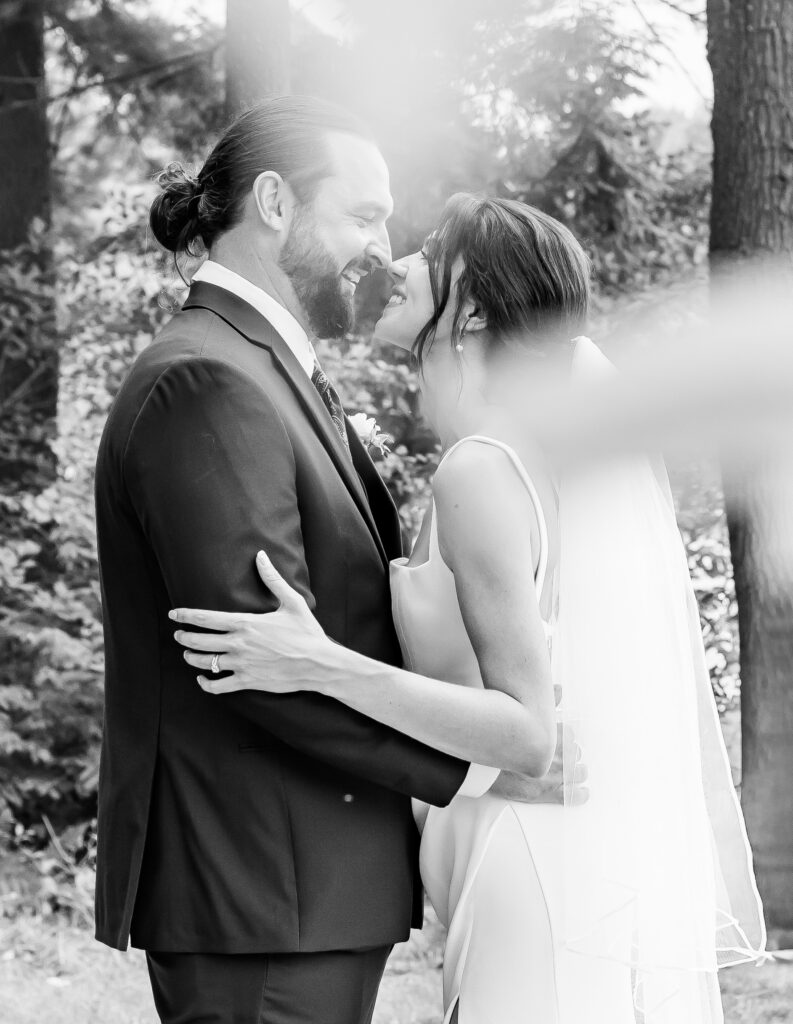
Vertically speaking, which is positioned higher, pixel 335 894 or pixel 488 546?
pixel 488 546

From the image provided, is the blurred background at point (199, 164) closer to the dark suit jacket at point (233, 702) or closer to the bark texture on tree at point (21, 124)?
the bark texture on tree at point (21, 124)

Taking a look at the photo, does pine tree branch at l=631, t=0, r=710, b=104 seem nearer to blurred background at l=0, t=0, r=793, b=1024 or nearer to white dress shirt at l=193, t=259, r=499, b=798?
blurred background at l=0, t=0, r=793, b=1024

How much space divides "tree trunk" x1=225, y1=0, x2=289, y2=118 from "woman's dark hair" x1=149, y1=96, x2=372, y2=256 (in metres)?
3.53

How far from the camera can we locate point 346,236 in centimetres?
216

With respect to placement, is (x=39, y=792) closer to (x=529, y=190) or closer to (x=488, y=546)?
(x=529, y=190)

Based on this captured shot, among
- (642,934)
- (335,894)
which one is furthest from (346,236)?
(642,934)

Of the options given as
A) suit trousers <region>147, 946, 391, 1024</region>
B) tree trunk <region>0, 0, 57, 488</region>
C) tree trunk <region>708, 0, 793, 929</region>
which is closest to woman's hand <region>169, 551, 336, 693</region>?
suit trousers <region>147, 946, 391, 1024</region>

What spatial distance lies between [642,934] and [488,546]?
0.74 meters

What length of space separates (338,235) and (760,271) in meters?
2.80

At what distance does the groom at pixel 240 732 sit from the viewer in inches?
68.9

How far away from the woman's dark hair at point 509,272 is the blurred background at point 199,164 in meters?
3.23

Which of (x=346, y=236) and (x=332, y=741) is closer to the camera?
(x=332, y=741)

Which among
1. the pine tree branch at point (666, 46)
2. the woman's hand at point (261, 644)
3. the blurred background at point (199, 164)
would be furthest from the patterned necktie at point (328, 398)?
the pine tree branch at point (666, 46)

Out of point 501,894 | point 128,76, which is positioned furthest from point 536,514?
point 128,76
